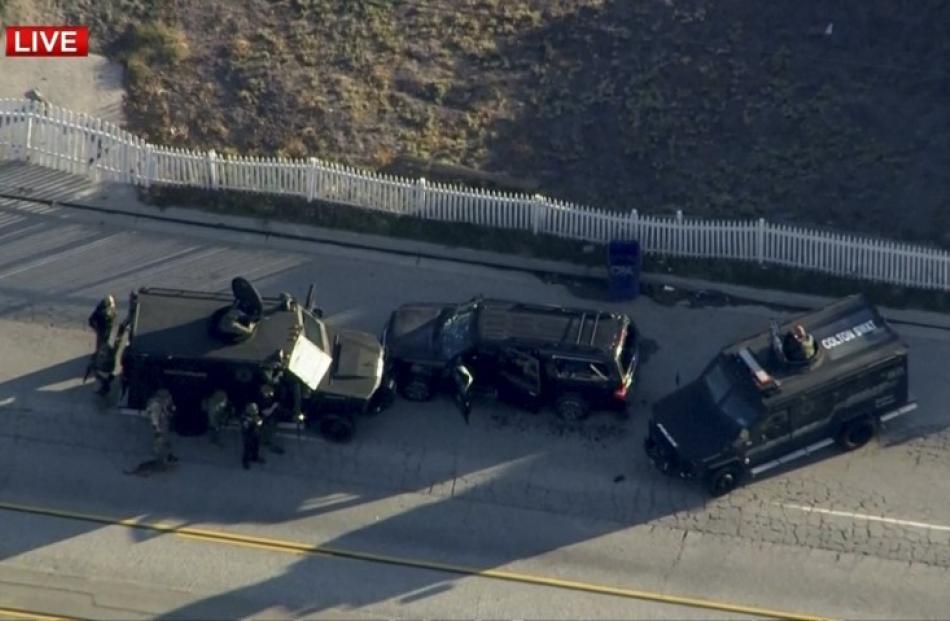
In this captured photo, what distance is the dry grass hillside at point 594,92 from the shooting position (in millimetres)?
35969

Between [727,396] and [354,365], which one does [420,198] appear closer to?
[354,365]

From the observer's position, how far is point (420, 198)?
3525 centimetres

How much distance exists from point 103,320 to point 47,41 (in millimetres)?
8668

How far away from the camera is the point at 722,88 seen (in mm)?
37344

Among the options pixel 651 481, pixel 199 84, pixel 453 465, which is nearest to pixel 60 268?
pixel 199 84

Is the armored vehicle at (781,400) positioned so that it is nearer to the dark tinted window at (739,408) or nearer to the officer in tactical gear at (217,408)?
the dark tinted window at (739,408)

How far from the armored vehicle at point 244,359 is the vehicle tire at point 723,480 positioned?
5.63 meters

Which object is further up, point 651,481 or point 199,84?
point 199,84

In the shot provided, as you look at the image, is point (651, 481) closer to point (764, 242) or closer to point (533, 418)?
point (533, 418)

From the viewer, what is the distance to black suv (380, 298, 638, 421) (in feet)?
104

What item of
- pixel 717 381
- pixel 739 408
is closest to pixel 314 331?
pixel 717 381

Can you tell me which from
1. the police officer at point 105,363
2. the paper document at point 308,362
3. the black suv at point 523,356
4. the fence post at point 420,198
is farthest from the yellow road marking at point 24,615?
the fence post at point 420,198

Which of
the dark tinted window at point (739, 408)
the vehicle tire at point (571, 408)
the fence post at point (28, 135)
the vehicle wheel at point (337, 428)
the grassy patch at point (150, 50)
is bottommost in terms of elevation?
the vehicle wheel at point (337, 428)

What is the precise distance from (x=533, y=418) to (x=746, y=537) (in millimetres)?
4208
